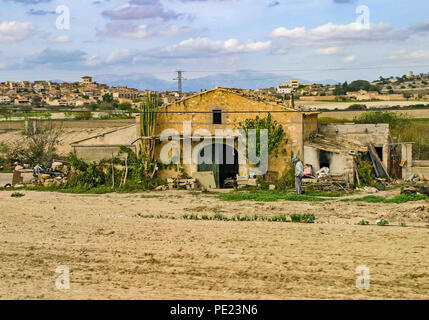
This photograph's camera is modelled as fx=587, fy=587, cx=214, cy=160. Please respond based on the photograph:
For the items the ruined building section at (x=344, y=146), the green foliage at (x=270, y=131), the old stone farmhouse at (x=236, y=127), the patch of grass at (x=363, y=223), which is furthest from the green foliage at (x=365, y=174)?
the patch of grass at (x=363, y=223)

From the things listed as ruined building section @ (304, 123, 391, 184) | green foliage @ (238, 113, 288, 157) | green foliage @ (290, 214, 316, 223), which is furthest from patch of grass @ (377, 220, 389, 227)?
green foliage @ (238, 113, 288, 157)

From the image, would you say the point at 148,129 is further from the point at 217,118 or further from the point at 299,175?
the point at 299,175

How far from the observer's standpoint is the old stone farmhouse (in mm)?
25188

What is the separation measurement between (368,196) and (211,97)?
8.62 meters

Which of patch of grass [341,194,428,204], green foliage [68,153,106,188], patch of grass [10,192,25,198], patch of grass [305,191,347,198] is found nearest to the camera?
patch of grass [341,194,428,204]

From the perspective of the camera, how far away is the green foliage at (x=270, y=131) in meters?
25.3

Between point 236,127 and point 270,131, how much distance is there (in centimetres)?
158

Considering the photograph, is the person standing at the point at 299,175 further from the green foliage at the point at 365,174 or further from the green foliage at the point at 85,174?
the green foliage at the point at 85,174

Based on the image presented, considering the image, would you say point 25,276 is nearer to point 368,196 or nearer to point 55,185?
point 368,196

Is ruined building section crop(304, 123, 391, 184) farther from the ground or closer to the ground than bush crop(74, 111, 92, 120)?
closer to the ground

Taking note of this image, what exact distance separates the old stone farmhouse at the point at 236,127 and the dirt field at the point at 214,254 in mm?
6011

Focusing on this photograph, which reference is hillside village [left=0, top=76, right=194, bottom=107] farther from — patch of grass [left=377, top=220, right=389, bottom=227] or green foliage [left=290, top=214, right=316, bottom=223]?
patch of grass [left=377, top=220, right=389, bottom=227]

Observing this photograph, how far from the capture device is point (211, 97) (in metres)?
26.1

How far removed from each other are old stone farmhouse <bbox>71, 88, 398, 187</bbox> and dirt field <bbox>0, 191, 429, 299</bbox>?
19.7 ft
